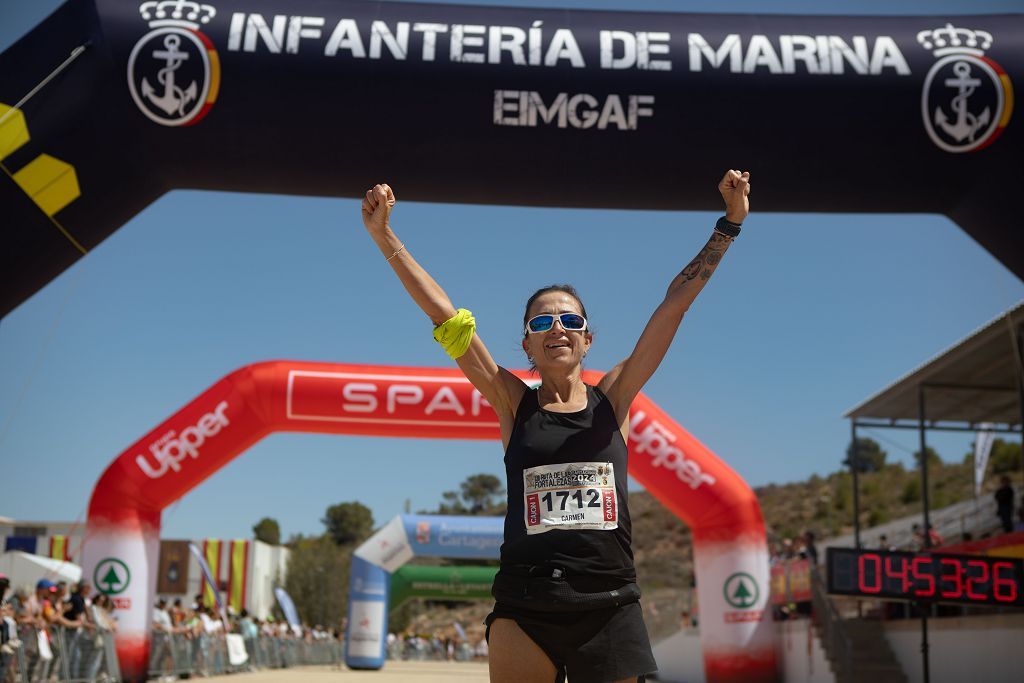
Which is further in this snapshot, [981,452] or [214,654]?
[981,452]

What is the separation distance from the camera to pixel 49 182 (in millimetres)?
6414

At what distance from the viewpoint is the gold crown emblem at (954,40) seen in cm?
645

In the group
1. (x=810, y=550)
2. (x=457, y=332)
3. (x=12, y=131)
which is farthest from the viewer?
(x=810, y=550)

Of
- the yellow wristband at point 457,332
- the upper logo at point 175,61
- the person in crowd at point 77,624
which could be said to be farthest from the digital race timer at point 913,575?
the person in crowd at point 77,624

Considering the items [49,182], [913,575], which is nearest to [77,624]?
[49,182]

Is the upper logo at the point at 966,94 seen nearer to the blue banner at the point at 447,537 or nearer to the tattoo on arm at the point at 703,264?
the tattoo on arm at the point at 703,264

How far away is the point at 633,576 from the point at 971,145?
16.4 ft

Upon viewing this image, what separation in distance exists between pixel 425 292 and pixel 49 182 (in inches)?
180

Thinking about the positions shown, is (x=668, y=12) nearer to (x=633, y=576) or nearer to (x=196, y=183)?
(x=196, y=183)

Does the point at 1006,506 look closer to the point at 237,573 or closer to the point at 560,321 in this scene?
the point at 560,321

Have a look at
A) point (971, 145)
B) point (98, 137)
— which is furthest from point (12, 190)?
point (971, 145)

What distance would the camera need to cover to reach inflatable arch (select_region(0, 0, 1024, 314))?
20.9 feet

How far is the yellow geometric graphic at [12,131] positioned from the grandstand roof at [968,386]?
8541 millimetres

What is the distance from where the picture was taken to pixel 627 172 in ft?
21.6
